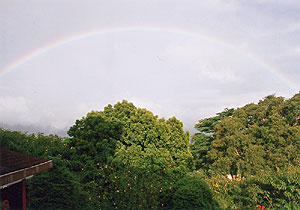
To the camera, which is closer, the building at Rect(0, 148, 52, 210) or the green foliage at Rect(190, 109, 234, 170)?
the building at Rect(0, 148, 52, 210)

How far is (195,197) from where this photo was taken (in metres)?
7.16

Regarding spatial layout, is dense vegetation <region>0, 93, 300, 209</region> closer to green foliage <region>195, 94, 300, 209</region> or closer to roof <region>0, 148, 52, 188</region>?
green foliage <region>195, 94, 300, 209</region>

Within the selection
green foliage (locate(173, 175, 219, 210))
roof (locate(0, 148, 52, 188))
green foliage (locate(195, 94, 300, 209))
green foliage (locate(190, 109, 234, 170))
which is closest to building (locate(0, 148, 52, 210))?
roof (locate(0, 148, 52, 188))

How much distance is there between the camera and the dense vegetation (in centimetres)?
706

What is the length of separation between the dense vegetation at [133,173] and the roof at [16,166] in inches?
47.4

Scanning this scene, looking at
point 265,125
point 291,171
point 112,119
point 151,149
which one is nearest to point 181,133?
point 151,149

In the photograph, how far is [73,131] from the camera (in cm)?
973

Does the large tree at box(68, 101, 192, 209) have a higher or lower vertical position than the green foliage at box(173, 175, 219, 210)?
higher

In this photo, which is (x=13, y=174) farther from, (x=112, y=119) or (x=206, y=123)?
(x=206, y=123)

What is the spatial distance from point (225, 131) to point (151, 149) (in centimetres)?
659

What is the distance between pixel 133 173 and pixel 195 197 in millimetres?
2143

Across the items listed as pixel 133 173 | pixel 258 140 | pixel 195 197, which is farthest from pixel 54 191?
pixel 258 140

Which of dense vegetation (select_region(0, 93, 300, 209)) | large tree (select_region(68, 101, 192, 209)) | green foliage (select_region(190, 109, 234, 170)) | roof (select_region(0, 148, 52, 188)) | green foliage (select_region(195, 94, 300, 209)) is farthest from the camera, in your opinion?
A: green foliage (select_region(190, 109, 234, 170))

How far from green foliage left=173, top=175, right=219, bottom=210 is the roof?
3.68 meters
